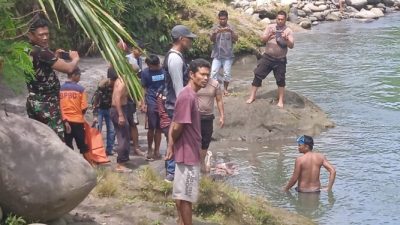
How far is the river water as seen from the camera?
356 inches

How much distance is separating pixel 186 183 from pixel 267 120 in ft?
20.8

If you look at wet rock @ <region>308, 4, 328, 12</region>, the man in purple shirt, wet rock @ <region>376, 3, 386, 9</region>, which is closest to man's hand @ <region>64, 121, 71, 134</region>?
the man in purple shirt

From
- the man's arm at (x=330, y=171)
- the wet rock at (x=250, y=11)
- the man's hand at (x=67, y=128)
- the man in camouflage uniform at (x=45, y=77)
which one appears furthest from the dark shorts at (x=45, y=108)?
the wet rock at (x=250, y=11)

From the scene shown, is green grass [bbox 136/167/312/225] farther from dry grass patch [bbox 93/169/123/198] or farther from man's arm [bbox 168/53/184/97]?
man's arm [bbox 168/53/184/97]

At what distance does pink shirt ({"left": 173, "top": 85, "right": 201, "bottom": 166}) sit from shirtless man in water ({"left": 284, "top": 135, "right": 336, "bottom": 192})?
335 centimetres

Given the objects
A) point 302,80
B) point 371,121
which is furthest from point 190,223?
point 302,80

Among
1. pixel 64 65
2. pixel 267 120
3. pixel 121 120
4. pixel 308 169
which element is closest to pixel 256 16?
pixel 267 120

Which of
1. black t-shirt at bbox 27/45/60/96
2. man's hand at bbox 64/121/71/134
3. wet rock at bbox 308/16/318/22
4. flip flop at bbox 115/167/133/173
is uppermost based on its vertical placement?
black t-shirt at bbox 27/45/60/96

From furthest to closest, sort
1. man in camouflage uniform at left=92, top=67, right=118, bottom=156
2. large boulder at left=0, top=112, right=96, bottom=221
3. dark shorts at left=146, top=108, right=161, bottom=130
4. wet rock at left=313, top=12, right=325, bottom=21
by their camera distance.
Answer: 1. wet rock at left=313, top=12, right=325, bottom=21
2. man in camouflage uniform at left=92, top=67, right=118, bottom=156
3. dark shorts at left=146, top=108, right=161, bottom=130
4. large boulder at left=0, top=112, right=96, bottom=221

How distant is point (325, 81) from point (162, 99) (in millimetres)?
9212

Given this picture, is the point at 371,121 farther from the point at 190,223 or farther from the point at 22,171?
the point at 22,171

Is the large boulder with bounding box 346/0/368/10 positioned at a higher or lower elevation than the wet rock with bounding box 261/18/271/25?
lower

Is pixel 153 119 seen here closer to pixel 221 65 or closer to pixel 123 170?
pixel 123 170

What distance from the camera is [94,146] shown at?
821 cm
